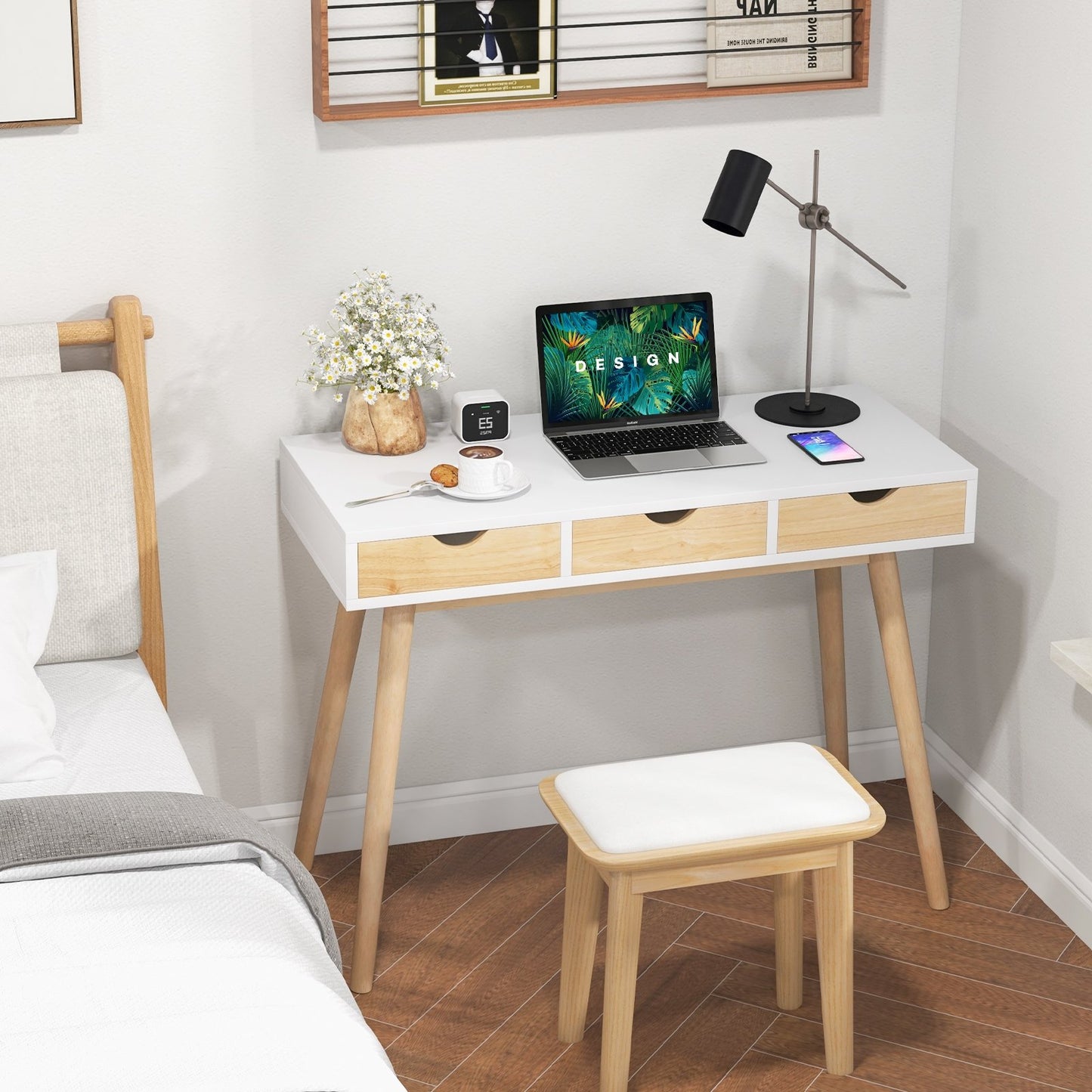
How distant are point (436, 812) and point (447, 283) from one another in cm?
102

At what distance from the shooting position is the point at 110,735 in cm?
225

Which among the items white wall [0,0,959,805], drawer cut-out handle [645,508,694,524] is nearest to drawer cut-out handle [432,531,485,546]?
drawer cut-out handle [645,508,694,524]

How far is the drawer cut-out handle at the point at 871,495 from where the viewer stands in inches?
100

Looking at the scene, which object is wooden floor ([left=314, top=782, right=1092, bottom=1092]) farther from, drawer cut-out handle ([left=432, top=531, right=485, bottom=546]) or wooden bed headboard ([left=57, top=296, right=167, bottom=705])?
drawer cut-out handle ([left=432, top=531, right=485, bottom=546])

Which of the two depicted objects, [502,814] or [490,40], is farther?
[502,814]

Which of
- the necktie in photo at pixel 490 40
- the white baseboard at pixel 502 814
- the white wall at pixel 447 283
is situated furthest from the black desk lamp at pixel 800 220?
the white baseboard at pixel 502 814

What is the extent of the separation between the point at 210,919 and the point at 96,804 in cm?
27

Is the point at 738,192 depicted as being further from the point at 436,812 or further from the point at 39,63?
the point at 436,812

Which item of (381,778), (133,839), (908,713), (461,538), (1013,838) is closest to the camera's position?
(133,839)

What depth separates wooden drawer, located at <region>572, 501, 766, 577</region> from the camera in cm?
244

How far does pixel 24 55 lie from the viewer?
95.1 inches

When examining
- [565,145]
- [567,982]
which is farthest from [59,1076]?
[565,145]

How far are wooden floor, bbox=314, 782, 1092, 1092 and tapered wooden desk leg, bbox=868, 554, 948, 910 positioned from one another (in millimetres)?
76

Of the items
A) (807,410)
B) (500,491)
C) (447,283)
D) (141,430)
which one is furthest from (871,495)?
(141,430)
